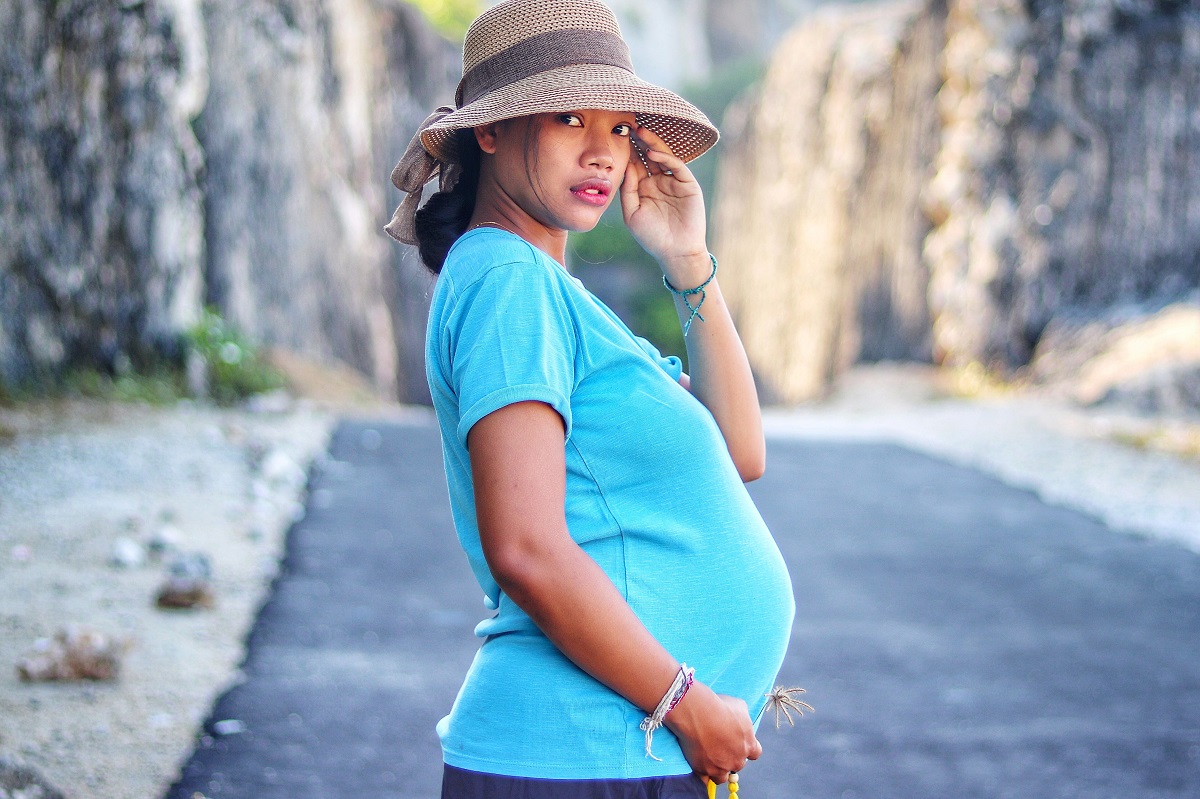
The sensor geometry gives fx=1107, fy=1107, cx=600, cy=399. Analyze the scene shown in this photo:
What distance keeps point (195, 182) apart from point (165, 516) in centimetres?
346

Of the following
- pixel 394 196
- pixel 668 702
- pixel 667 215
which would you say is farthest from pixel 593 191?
pixel 394 196

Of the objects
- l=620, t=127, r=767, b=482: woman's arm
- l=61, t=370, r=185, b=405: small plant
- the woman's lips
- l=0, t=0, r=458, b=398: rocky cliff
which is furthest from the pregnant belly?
l=61, t=370, r=185, b=405: small plant

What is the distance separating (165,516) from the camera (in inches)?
209

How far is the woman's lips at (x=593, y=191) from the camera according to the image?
1.57m

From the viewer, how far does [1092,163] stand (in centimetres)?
1198

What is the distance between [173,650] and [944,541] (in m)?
4.11

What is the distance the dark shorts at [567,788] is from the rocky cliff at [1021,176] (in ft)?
37.8

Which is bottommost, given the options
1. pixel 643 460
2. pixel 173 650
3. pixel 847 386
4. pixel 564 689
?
pixel 847 386

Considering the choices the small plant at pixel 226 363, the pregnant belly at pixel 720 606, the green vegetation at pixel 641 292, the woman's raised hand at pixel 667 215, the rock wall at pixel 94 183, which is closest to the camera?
the pregnant belly at pixel 720 606

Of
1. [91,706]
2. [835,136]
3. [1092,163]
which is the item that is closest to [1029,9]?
[1092,163]

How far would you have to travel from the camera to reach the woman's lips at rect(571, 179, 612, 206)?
1.57 metres

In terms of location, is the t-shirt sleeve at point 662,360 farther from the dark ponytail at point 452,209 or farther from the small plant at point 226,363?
the small plant at point 226,363

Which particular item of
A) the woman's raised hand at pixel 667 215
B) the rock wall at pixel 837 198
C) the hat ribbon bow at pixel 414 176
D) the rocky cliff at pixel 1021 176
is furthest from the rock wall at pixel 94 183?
the rock wall at pixel 837 198

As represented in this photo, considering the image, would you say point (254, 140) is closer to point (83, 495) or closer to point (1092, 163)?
point (83, 495)
